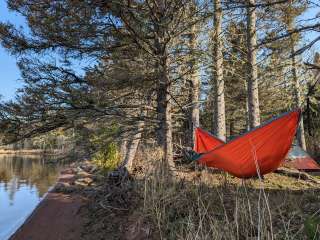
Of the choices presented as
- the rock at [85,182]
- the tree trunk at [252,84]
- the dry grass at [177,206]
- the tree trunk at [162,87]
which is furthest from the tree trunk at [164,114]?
the rock at [85,182]

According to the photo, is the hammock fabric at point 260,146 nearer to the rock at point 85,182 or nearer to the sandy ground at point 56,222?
the sandy ground at point 56,222

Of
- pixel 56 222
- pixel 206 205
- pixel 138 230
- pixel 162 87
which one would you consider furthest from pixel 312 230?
pixel 56 222

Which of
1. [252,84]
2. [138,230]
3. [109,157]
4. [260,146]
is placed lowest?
[138,230]

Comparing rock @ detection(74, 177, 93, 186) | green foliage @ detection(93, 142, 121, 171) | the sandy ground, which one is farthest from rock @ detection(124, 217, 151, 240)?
green foliage @ detection(93, 142, 121, 171)

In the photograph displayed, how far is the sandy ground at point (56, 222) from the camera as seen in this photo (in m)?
5.18

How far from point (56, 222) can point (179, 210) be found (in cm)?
272

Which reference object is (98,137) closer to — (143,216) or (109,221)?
(109,221)

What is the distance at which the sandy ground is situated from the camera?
518cm

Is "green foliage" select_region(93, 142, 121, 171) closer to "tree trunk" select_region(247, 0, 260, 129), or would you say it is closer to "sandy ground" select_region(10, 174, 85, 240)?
"sandy ground" select_region(10, 174, 85, 240)

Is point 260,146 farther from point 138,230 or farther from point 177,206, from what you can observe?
point 138,230

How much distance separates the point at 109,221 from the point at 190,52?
8.95ft

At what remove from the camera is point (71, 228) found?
17.1 ft

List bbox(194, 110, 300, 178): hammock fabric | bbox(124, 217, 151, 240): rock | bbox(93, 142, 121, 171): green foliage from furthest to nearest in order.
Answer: bbox(93, 142, 121, 171): green foliage, bbox(194, 110, 300, 178): hammock fabric, bbox(124, 217, 151, 240): rock

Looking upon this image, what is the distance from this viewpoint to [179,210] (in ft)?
12.8
